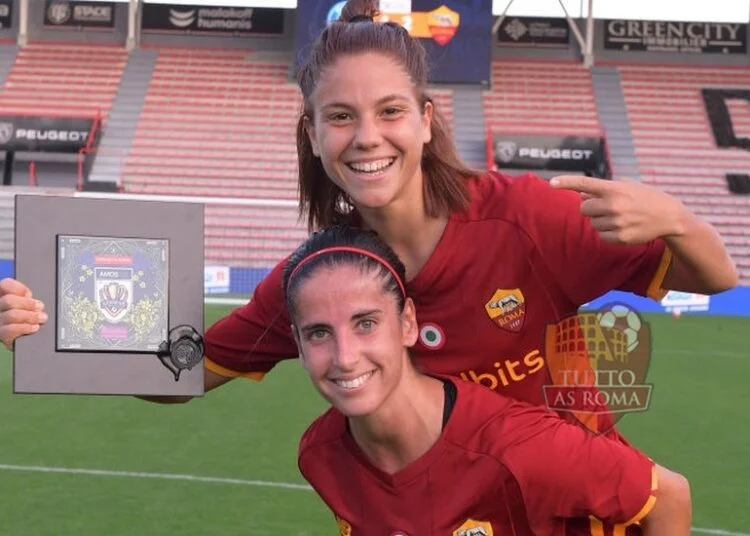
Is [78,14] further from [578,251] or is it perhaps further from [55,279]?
[578,251]

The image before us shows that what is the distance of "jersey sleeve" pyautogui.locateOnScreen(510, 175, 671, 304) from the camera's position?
2512mm

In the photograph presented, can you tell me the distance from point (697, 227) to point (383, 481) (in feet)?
2.96

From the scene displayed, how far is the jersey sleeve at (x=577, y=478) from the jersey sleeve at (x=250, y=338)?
0.90 meters

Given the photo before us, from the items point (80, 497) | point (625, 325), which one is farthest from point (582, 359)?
point (80, 497)

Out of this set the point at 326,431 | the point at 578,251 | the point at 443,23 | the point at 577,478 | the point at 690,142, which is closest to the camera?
the point at 577,478

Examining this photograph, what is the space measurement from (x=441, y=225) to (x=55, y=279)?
1032 mm

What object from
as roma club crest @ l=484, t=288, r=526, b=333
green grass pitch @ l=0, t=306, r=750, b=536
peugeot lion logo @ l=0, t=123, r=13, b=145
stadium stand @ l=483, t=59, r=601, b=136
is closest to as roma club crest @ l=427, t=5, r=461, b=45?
stadium stand @ l=483, t=59, r=601, b=136

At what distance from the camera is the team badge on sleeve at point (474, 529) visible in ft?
8.21

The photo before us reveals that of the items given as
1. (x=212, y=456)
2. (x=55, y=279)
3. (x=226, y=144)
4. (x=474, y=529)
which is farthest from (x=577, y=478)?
(x=226, y=144)

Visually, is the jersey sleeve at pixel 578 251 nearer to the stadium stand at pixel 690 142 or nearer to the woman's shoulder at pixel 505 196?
the woman's shoulder at pixel 505 196

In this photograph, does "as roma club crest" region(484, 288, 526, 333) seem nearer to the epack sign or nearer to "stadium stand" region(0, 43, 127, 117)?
"stadium stand" region(0, 43, 127, 117)

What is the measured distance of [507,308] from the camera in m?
2.76

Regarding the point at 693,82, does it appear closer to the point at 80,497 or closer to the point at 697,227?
the point at 80,497

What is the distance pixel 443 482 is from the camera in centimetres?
249
